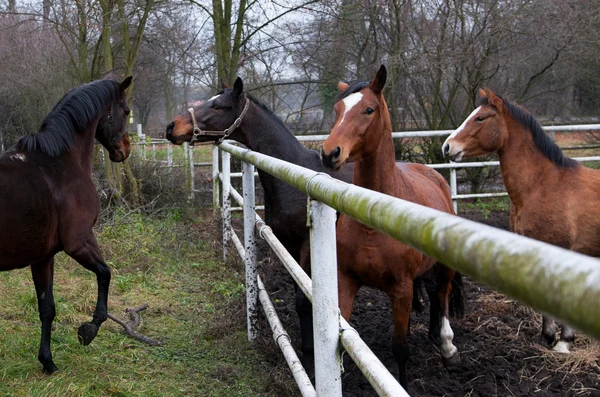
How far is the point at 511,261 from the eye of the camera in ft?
2.11

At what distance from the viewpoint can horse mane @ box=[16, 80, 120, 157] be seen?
386 centimetres

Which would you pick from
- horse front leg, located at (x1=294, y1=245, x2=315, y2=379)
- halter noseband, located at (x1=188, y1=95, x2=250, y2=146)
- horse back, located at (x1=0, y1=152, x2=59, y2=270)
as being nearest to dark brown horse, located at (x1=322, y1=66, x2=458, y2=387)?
horse front leg, located at (x1=294, y1=245, x2=315, y2=379)

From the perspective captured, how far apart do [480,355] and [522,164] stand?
171 cm

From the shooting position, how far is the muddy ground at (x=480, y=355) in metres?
3.60

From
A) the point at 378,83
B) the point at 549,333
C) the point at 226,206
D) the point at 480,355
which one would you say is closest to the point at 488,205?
the point at 226,206

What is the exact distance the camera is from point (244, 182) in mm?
4004

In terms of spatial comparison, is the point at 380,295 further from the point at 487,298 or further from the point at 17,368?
the point at 17,368

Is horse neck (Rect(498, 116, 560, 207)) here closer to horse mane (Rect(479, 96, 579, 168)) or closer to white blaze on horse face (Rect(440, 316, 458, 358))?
horse mane (Rect(479, 96, 579, 168))

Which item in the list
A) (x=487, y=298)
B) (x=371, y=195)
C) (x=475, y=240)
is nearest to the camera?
(x=475, y=240)

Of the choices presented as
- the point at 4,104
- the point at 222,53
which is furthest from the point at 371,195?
the point at 4,104

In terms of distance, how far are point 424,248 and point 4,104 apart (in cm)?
1596

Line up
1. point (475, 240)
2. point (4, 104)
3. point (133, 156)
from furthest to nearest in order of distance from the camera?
point (4, 104) → point (133, 156) → point (475, 240)

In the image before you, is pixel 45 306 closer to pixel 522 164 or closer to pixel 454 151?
pixel 454 151

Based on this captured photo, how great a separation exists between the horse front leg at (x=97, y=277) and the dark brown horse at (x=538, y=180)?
3.24 meters
